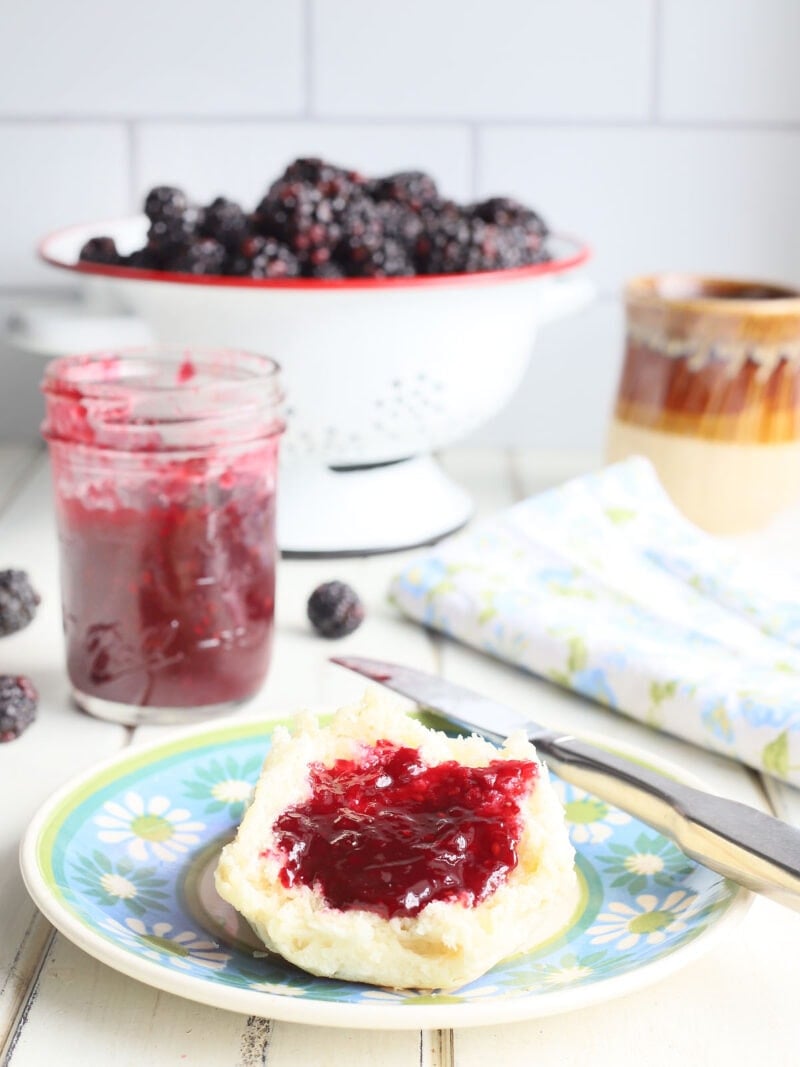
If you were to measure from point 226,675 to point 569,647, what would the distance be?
10.6 inches

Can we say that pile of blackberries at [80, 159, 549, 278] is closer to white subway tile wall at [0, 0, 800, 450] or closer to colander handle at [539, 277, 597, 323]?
colander handle at [539, 277, 597, 323]

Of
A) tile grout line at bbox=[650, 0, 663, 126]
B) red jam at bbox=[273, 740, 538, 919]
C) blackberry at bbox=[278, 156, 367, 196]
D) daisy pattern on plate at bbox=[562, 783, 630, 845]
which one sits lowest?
daisy pattern on plate at bbox=[562, 783, 630, 845]

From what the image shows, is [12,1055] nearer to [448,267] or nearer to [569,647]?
[569,647]

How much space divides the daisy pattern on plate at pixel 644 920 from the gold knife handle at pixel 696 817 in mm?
27

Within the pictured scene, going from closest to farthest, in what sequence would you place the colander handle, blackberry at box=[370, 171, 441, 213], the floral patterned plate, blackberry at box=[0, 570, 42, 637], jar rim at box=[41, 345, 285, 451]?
the floral patterned plate
jar rim at box=[41, 345, 285, 451]
blackberry at box=[0, 570, 42, 637]
blackberry at box=[370, 171, 441, 213]
the colander handle

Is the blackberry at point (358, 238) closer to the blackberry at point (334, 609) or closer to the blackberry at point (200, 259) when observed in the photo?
the blackberry at point (200, 259)

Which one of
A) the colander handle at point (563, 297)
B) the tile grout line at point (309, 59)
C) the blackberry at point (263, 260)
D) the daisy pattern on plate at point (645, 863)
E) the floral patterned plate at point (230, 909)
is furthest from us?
the tile grout line at point (309, 59)

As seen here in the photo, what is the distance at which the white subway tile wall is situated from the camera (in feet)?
5.61

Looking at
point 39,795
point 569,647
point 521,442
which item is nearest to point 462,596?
point 569,647

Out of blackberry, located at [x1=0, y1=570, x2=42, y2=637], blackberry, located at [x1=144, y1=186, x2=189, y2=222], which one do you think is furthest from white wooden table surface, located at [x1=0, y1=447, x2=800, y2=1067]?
blackberry, located at [x1=144, y1=186, x2=189, y2=222]

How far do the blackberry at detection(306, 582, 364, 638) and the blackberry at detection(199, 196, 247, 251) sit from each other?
0.36 m

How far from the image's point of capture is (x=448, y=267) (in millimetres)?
1313

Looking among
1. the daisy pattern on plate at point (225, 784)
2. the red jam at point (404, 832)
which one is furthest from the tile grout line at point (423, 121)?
the red jam at point (404, 832)

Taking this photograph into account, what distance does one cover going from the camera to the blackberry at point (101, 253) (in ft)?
4.41
